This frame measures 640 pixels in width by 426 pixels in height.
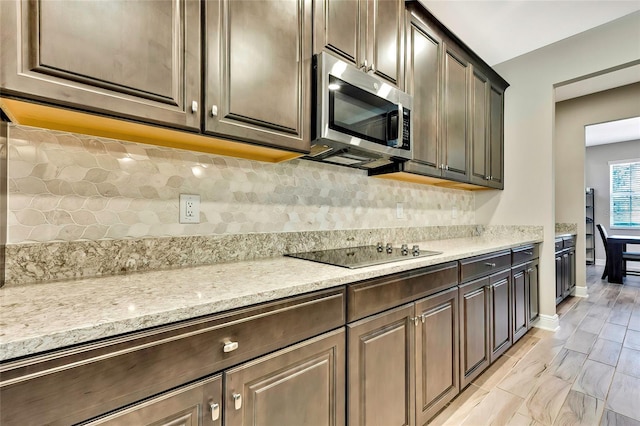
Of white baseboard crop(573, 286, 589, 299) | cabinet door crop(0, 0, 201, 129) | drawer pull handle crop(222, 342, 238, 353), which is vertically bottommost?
white baseboard crop(573, 286, 589, 299)

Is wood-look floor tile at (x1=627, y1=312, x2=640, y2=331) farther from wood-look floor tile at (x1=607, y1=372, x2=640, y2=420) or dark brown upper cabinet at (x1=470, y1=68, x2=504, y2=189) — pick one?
dark brown upper cabinet at (x1=470, y1=68, x2=504, y2=189)

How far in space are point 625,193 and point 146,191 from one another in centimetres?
896

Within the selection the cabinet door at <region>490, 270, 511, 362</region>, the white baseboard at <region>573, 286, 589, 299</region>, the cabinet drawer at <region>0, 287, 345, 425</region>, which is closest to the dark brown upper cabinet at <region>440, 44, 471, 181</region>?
the cabinet door at <region>490, 270, 511, 362</region>

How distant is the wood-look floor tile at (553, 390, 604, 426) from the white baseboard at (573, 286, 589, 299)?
2.95 m

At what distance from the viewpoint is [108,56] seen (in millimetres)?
862

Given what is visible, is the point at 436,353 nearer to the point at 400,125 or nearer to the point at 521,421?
the point at 521,421

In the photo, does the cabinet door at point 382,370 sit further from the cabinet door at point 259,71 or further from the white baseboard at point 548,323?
the white baseboard at point 548,323

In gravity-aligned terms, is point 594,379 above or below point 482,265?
below

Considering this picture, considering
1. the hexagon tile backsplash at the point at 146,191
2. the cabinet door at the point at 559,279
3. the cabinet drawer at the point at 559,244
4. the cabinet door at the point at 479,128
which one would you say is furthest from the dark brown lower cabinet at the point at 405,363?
the cabinet door at the point at 559,279

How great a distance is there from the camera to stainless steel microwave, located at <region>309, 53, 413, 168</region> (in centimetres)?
134

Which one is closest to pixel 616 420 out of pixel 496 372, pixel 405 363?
pixel 496 372

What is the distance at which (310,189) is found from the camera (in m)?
1.74

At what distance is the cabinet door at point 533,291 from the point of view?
264 centimetres

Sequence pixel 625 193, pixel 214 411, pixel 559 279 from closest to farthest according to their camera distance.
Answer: pixel 214 411 < pixel 559 279 < pixel 625 193
